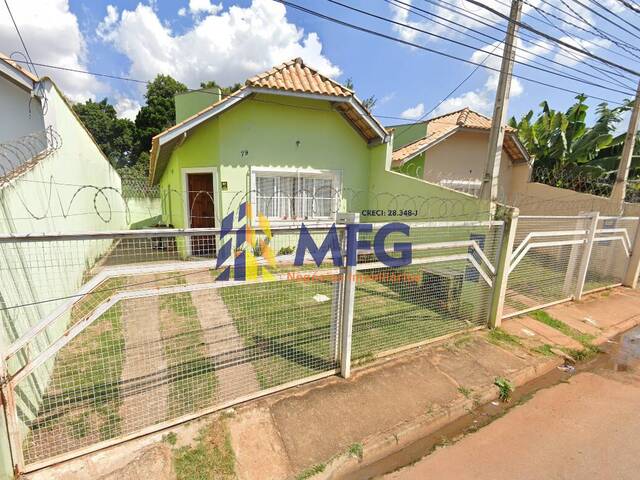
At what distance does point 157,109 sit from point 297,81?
27.3 meters

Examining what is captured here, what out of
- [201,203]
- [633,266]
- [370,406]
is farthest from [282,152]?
[633,266]

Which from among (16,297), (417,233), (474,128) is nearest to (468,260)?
(417,233)

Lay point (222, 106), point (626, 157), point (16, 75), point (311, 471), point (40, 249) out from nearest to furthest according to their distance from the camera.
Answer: point (311, 471)
point (40, 249)
point (16, 75)
point (222, 106)
point (626, 157)

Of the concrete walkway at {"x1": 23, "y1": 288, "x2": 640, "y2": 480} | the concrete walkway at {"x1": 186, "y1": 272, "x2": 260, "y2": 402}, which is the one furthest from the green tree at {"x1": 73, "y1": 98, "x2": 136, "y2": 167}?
the concrete walkway at {"x1": 23, "y1": 288, "x2": 640, "y2": 480}

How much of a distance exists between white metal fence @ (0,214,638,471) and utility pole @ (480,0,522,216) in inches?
29.0

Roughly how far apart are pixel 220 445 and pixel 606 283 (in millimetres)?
8607

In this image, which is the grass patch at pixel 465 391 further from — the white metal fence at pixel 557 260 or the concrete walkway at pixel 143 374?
the concrete walkway at pixel 143 374

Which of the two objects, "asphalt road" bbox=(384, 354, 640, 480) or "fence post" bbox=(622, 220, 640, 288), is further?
"fence post" bbox=(622, 220, 640, 288)

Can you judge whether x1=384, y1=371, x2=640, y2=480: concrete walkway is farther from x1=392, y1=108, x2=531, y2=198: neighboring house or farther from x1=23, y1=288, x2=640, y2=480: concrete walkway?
x1=392, y1=108, x2=531, y2=198: neighboring house

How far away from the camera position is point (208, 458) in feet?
7.20

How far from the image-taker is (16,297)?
233cm

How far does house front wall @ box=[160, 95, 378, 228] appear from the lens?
24.1 ft

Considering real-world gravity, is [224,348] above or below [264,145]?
below

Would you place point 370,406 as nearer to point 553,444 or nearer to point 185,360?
point 553,444
